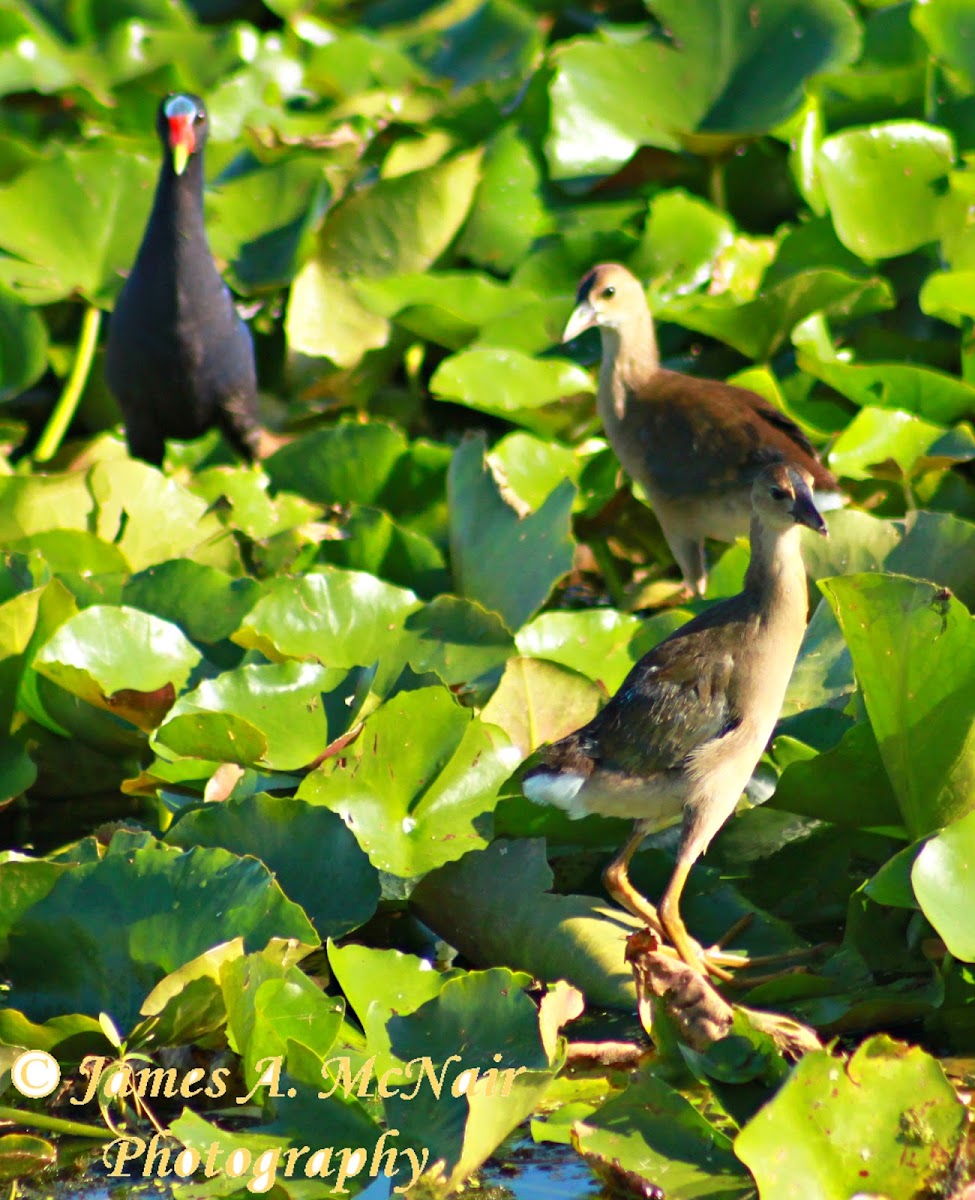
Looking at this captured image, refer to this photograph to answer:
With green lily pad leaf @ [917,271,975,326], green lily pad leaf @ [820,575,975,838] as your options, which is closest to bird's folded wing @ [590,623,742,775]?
green lily pad leaf @ [820,575,975,838]

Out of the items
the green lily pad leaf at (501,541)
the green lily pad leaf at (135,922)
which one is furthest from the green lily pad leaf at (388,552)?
the green lily pad leaf at (135,922)

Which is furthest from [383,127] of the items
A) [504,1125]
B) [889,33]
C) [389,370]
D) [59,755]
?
[504,1125]

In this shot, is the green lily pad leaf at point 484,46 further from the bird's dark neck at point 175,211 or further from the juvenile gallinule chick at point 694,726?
the juvenile gallinule chick at point 694,726

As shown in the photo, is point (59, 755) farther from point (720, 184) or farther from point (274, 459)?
point (720, 184)

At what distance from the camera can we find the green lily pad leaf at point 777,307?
3834mm

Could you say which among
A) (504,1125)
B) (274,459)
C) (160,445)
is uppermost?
(504,1125)

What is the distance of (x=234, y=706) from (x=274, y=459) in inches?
47.5

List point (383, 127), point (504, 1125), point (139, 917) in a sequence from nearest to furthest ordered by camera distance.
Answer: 1. point (504, 1125)
2. point (139, 917)
3. point (383, 127)

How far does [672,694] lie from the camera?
8.67 feet

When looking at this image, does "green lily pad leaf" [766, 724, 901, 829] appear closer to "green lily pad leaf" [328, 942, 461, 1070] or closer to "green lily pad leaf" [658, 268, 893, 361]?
"green lily pad leaf" [328, 942, 461, 1070]

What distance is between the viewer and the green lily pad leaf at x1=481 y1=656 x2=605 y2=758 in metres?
2.90

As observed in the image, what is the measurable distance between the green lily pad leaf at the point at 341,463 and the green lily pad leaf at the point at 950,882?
1.81m

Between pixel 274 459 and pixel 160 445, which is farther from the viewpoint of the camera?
pixel 160 445

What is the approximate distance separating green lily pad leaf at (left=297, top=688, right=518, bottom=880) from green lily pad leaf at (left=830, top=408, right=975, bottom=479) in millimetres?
1181
